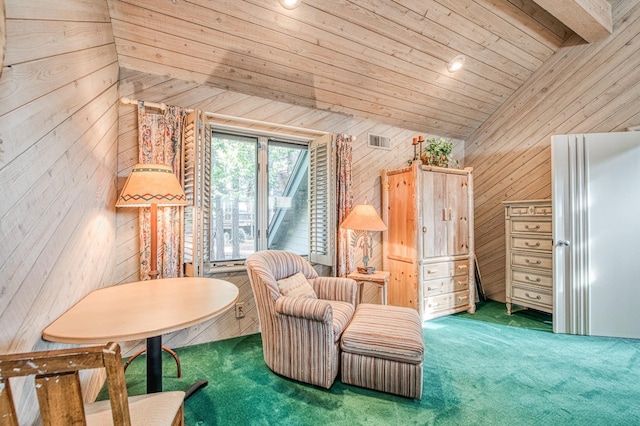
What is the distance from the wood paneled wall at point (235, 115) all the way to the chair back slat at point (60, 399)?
1.98m

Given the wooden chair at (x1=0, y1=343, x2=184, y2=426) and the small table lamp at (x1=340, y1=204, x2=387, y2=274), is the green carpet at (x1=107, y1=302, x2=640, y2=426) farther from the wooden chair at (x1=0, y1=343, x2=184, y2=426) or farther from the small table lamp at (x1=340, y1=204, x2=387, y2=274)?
the wooden chair at (x1=0, y1=343, x2=184, y2=426)

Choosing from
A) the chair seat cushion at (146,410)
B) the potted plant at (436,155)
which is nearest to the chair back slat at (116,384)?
the chair seat cushion at (146,410)

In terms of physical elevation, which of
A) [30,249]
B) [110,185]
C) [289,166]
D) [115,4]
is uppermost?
[115,4]

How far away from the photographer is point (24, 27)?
3.51 ft

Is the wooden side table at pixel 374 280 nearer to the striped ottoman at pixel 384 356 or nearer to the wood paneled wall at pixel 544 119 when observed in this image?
the striped ottoman at pixel 384 356

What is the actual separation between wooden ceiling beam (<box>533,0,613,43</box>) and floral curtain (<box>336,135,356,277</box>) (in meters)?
2.09

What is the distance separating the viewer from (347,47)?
8.66ft

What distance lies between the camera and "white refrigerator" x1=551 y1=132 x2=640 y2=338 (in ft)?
9.23

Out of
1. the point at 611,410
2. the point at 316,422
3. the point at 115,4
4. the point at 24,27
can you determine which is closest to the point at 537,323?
the point at 611,410

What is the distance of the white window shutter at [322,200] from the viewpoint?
3105 mm

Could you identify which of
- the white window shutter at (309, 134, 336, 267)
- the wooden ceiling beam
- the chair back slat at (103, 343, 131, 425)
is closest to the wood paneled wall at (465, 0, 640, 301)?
the wooden ceiling beam

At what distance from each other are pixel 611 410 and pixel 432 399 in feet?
3.49

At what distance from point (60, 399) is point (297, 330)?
1.45 m

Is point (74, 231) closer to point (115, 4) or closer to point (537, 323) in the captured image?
point (115, 4)
